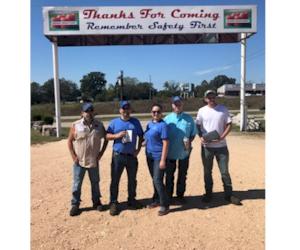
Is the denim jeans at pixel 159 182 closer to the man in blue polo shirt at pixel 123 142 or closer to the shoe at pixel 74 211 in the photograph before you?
the man in blue polo shirt at pixel 123 142

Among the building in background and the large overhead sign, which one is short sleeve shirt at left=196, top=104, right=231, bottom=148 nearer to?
the large overhead sign

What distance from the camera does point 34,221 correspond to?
4.73 meters

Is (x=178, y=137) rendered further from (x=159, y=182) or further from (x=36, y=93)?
(x=36, y=93)

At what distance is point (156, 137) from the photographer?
480 centimetres

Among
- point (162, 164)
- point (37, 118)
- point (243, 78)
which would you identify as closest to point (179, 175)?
point (162, 164)

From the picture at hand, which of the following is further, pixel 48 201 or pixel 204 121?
pixel 48 201

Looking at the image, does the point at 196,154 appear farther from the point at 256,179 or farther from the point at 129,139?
the point at 129,139

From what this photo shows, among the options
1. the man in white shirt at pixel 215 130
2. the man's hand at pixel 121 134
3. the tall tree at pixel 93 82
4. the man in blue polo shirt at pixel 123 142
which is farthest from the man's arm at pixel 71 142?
the tall tree at pixel 93 82

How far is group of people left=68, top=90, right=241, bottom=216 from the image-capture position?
4.82 meters

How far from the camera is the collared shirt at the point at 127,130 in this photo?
484 centimetres

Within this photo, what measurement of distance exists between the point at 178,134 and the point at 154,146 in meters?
0.41
